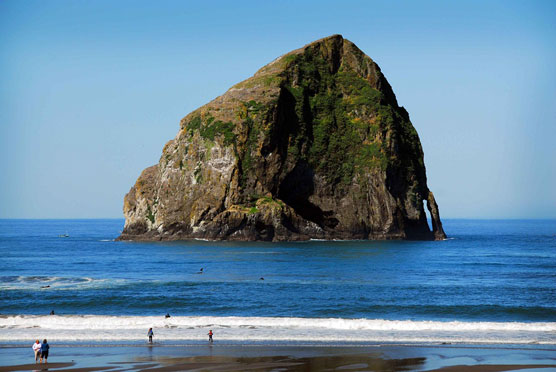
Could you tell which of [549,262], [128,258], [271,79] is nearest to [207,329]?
[128,258]

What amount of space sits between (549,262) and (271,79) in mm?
81869

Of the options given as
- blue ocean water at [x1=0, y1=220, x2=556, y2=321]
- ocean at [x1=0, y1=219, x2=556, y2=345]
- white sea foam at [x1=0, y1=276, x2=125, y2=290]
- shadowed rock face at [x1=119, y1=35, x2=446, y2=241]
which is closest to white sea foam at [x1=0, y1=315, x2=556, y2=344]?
ocean at [x1=0, y1=219, x2=556, y2=345]

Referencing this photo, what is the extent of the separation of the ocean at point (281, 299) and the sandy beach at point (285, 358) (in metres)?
2.57

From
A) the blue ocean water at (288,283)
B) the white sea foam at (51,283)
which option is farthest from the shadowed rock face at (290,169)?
the white sea foam at (51,283)

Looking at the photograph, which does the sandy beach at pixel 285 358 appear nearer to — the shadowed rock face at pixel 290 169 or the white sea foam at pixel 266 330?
the white sea foam at pixel 266 330

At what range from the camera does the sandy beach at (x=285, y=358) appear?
1288 inches

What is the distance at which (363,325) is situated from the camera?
155 feet

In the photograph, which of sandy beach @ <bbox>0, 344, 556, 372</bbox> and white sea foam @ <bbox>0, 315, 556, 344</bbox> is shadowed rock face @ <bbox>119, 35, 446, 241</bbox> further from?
sandy beach @ <bbox>0, 344, 556, 372</bbox>

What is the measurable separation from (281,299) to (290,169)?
91.7m

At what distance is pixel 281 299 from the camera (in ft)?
192

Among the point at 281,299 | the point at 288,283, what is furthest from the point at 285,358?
the point at 288,283

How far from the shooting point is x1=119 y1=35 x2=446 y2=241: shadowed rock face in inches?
5492

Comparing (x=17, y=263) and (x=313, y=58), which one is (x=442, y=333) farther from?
(x=313, y=58)

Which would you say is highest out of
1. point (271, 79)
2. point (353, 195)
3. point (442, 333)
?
point (271, 79)
